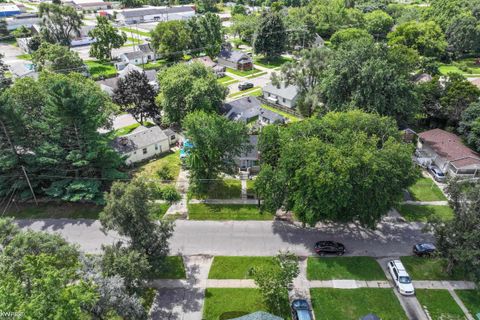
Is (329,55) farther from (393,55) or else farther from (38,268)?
(38,268)

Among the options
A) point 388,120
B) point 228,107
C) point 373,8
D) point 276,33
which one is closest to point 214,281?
point 388,120

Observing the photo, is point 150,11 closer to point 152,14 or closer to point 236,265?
point 152,14

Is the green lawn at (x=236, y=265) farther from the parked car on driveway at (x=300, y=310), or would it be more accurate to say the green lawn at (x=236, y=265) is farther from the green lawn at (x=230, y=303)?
the parked car on driveway at (x=300, y=310)

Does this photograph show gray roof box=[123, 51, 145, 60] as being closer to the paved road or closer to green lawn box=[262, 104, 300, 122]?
green lawn box=[262, 104, 300, 122]

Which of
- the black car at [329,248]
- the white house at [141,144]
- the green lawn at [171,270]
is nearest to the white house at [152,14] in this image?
the white house at [141,144]

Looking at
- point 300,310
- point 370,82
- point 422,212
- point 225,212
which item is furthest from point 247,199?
point 370,82

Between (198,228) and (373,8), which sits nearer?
(198,228)
